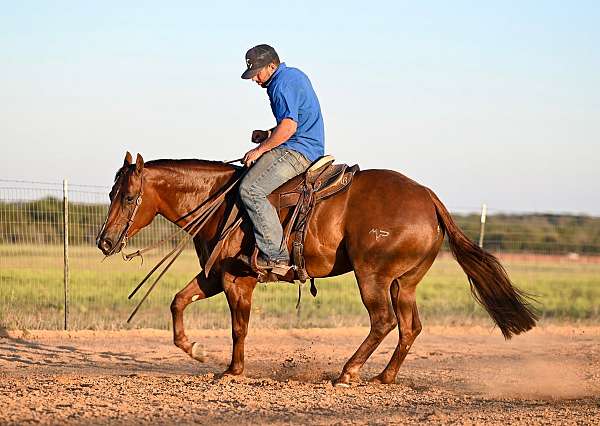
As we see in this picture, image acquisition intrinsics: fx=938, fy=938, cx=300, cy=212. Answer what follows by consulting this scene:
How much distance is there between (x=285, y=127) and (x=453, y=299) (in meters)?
14.1

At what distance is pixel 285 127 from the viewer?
903 cm

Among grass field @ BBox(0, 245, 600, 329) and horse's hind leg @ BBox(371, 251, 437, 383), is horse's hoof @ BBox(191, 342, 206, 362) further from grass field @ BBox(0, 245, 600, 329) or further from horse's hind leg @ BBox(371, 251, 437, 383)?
grass field @ BBox(0, 245, 600, 329)

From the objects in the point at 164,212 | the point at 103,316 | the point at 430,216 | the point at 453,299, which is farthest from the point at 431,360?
the point at 453,299

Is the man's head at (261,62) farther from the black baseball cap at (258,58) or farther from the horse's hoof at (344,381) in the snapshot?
the horse's hoof at (344,381)

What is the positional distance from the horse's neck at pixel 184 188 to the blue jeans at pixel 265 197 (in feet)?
2.14

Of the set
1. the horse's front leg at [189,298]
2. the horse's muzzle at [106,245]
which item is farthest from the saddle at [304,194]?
the horse's muzzle at [106,245]

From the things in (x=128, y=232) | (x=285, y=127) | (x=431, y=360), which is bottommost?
(x=431, y=360)

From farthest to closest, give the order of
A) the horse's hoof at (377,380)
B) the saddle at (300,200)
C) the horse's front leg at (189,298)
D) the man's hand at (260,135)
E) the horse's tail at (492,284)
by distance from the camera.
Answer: the man's hand at (260,135), the horse's tail at (492,284), the horse's hoof at (377,380), the horse's front leg at (189,298), the saddle at (300,200)

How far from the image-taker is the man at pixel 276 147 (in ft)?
29.3

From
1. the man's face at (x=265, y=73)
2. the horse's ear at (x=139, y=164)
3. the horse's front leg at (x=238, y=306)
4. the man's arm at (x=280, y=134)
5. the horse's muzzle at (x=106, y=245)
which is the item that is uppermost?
the man's face at (x=265, y=73)

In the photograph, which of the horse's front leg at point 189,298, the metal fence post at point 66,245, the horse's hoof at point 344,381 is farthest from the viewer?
the metal fence post at point 66,245

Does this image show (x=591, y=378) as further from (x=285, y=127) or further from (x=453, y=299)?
(x=453, y=299)

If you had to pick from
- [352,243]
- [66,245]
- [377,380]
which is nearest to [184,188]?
[352,243]

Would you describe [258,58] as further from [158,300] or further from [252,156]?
[158,300]
